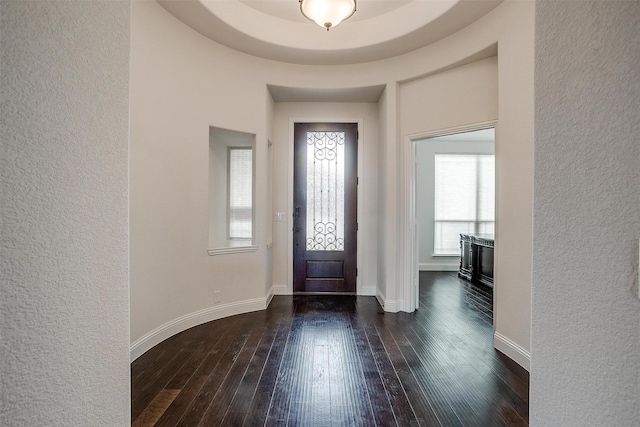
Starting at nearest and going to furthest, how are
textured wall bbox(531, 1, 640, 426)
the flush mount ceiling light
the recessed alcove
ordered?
textured wall bbox(531, 1, 640, 426), the flush mount ceiling light, the recessed alcove

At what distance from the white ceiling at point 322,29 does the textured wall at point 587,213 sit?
260 centimetres

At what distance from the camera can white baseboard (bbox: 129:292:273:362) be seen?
2.84 meters

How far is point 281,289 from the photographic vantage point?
4.93 metres

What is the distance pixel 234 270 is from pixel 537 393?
3407mm

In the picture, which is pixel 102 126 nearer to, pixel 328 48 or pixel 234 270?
pixel 234 270

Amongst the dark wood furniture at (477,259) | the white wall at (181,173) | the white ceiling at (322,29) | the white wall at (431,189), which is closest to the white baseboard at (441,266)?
the white wall at (431,189)

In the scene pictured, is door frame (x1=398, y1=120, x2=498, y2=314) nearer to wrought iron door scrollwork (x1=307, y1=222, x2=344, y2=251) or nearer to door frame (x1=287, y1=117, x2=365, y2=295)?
door frame (x1=287, y1=117, x2=365, y2=295)

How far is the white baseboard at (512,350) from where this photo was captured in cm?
262

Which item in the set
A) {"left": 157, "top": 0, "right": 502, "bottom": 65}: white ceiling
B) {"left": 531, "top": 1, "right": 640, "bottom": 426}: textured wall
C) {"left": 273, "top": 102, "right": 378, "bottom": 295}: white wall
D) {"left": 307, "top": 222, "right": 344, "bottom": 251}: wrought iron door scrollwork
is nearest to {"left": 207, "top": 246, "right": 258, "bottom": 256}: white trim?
{"left": 273, "top": 102, "right": 378, "bottom": 295}: white wall

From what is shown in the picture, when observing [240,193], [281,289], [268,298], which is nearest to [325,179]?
[240,193]

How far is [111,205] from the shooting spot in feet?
3.04

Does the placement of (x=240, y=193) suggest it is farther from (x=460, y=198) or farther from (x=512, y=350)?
(x=460, y=198)

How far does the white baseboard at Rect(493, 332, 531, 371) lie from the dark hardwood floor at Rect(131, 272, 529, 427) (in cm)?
5

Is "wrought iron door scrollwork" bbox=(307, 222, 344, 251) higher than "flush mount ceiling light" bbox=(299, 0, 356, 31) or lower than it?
lower
